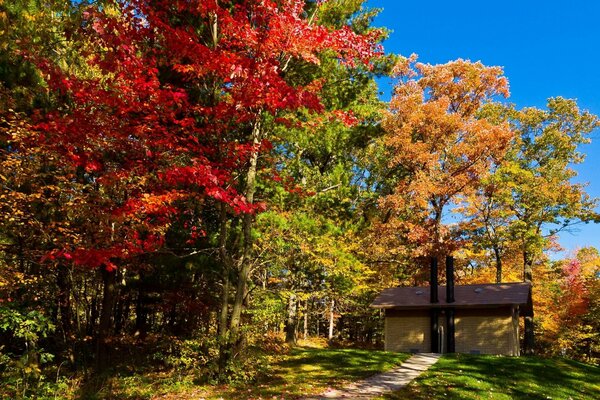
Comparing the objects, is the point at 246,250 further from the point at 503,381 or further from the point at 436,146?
the point at 436,146

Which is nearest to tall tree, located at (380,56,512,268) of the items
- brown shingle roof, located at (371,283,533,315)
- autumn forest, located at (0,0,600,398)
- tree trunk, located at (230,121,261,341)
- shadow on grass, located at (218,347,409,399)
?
autumn forest, located at (0,0,600,398)

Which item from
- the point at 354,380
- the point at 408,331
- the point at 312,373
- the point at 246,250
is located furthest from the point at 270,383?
the point at 408,331

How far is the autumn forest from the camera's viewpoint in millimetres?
8203

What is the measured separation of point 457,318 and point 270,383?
1491cm

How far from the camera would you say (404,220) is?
2448 centimetres

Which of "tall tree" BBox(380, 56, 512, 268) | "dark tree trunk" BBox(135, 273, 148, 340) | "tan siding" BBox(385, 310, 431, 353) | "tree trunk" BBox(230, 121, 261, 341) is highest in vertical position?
"tall tree" BBox(380, 56, 512, 268)

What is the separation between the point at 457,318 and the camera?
2131 centimetres

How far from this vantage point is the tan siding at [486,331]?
19984 millimetres

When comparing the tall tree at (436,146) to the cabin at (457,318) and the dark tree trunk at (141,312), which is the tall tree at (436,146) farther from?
Answer: the dark tree trunk at (141,312)

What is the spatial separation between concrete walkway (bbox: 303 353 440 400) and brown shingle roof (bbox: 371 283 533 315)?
779 cm

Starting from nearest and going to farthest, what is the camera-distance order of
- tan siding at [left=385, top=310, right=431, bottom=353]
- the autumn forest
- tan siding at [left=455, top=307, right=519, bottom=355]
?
the autumn forest < tan siding at [left=455, top=307, right=519, bottom=355] < tan siding at [left=385, top=310, right=431, bottom=353]

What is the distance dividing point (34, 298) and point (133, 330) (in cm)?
679

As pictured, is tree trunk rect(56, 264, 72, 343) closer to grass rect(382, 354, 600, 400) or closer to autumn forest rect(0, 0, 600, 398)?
autumn forest rect(0, 0, 600, 398)

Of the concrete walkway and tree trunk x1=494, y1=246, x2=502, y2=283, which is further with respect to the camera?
tree trunk x1=494, y1=246, x2=502, y2=283
